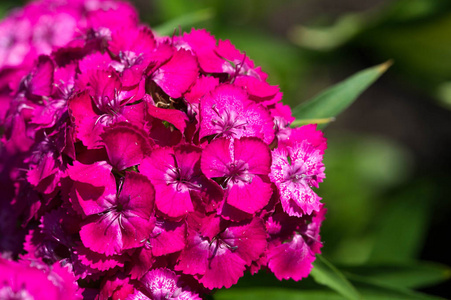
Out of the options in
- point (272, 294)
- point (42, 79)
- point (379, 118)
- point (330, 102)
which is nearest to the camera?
point (42, 79)

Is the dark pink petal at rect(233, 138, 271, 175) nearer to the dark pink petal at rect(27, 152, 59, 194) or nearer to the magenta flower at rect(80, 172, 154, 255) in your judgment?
the magenta flower at rect(80, 172, 154, 255)

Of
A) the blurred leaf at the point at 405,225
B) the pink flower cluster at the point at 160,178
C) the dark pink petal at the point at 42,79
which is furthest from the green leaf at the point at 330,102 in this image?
the blurred leaf at the point at 405,225

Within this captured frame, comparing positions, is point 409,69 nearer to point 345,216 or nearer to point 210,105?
point 345,216

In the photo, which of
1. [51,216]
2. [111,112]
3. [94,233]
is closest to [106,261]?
[94,233]

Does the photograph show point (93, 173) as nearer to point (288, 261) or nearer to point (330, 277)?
point (288, 261)

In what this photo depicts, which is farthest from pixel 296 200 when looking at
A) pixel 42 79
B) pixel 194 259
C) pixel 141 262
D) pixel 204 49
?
pixel 42 79

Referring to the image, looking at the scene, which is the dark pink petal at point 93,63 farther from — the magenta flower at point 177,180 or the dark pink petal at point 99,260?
the dark pink petal at point 99,260
